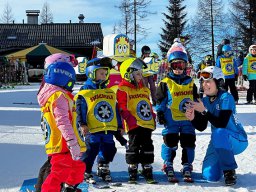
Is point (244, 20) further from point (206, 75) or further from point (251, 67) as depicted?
point (206, 75)

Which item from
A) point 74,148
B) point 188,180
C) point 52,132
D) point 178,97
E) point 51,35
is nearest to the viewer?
point 74,148

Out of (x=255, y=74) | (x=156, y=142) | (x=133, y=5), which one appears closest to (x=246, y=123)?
(x=156, y=142)

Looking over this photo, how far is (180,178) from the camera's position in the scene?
187 inches

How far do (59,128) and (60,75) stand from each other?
45 cm

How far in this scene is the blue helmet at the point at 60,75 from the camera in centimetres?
367

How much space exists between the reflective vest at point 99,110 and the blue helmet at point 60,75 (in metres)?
0.95

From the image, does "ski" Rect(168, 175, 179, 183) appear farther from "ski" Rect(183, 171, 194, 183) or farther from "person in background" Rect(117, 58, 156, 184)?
"person in background" Rect(117, 58, 156, 184)

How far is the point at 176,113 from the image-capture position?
4844 millimetres

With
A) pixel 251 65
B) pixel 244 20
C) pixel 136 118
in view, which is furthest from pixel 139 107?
pixel 244 20

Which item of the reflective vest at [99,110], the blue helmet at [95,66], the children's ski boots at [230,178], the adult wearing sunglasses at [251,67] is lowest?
the children's ski boots at [230,178]

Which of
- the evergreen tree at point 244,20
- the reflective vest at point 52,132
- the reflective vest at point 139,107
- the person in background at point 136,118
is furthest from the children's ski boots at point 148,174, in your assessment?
the evergreen tree at point 244,20

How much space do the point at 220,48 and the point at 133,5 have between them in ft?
82.9

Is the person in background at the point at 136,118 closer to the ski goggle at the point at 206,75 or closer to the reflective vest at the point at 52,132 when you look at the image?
the ski goggle at the point at 206,75

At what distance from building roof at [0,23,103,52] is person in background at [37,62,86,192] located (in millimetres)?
34863
